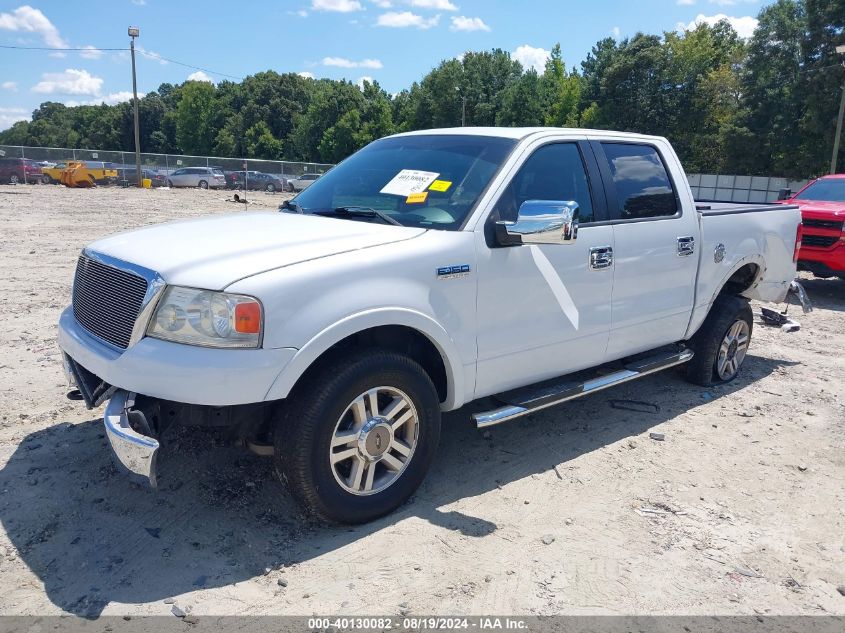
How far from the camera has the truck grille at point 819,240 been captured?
10.0 m

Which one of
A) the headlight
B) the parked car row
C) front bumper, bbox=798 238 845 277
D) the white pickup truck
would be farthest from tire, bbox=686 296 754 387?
the parked car row

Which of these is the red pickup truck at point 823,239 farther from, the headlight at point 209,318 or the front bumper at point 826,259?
the headlight at point 209,318

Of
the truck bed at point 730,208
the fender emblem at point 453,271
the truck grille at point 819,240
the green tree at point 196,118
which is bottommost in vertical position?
the truck grille at point 819,240

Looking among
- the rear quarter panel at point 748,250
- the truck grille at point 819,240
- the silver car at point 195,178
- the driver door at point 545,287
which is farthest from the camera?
the silver car at point 195,178

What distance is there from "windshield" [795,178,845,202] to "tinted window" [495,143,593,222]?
914 centimetres

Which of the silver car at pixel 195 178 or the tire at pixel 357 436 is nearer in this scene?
the tire at pixel 357 436

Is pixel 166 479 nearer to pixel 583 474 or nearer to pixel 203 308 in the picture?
pixel 203 308

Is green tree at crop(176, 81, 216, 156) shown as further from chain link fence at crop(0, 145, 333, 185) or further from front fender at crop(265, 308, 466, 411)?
front fender at crop(265, 308, 466, 411)

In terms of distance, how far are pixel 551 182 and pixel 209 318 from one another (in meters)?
2.34

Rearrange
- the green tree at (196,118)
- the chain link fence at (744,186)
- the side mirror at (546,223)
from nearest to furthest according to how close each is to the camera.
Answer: the side mirror at (546,223) → the chain link fence at (744,186) → the green tree at (196,118)

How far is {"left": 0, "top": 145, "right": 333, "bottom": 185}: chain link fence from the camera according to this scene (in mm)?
40594

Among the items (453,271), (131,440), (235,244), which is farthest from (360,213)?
(131,440)

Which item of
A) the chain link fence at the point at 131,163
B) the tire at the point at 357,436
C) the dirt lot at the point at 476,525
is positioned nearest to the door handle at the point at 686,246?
the dirt lot at the point at 476,525

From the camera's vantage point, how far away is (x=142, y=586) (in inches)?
114
